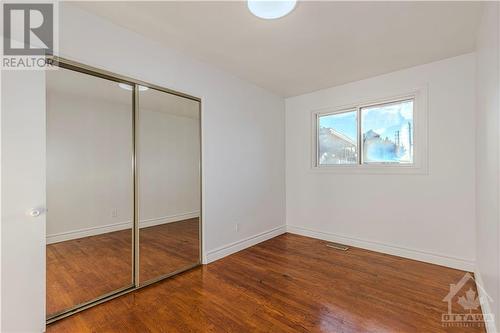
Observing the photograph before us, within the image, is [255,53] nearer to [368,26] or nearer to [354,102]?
[368,26]

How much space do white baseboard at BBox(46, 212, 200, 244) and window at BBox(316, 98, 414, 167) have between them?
2.55m

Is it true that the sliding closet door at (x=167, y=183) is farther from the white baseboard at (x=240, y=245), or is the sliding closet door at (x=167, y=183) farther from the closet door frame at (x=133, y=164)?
the white baseboard at (x=240, y=245)

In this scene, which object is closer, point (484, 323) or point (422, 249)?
point (484, 323)

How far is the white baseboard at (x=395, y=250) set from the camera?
2.75m

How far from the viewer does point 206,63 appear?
2.97 metres

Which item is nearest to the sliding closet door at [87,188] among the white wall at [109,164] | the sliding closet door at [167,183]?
the white wall at [109,164]

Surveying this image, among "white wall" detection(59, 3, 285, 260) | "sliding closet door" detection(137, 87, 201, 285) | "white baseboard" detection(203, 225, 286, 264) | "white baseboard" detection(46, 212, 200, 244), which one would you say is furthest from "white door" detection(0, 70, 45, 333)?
"white baseboard" detection(203, 225, 286, 264)

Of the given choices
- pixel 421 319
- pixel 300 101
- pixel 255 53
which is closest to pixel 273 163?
pixel 300 101

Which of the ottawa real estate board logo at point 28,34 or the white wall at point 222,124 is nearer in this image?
the ottawa real estate board logo at point 28,34

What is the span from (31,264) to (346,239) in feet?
12.2

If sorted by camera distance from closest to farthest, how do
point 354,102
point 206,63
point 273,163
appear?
point 206,63 → point 354,102 → point 273,163

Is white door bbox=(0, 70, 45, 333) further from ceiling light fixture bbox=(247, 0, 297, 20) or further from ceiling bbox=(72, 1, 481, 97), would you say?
ceiling light fixture bbox=(247, 0, 297, 20)

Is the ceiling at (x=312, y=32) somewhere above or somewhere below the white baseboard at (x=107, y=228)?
above

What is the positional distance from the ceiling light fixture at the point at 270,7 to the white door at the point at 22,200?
1700 millimetres
